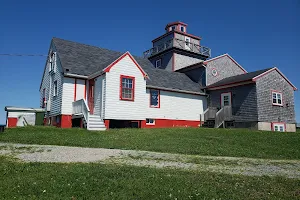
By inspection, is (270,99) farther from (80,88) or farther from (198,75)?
(80,88)

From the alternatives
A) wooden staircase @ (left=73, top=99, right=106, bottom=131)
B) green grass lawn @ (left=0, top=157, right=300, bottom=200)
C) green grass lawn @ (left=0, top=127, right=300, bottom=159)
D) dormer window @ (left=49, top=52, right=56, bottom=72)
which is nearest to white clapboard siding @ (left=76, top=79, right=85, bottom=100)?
wooden staircase @ (left=73, top=99, right=106, bottom=131)

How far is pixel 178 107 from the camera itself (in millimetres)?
27234

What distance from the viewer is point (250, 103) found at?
25125 mm

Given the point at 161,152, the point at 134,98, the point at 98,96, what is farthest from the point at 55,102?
the point at 161,152

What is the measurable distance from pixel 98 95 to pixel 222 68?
17.4 metres

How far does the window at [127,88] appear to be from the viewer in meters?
21.1

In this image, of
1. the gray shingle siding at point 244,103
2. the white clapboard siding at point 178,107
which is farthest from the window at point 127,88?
the gray shingle siding at point 244,103

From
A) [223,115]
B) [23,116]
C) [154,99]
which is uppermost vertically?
[154,99]

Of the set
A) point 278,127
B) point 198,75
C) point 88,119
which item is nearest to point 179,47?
point 198,75

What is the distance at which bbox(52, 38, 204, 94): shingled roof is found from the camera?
2253 centimetres

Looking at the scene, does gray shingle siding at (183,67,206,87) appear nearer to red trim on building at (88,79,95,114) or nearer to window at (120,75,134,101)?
window at (120,75,134,101)

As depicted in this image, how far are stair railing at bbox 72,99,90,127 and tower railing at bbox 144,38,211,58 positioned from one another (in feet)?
66.6

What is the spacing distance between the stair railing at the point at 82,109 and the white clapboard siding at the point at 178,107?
6787 millimetres

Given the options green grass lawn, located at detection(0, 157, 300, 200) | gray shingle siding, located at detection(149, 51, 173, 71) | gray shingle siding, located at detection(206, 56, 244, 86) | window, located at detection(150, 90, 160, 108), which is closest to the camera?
green grass lawn, located at detection(0, 157, 300, 200)
